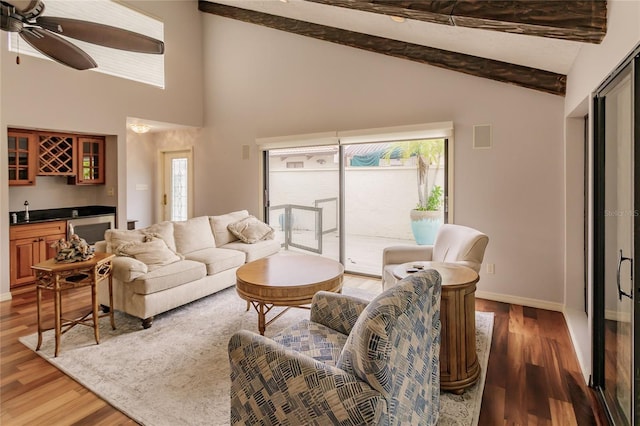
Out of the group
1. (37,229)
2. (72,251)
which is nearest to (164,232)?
(72,251)

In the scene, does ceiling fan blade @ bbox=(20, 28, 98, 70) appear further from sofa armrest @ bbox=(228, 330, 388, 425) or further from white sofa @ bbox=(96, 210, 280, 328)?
sofa armrest @ bbox=(228, 330, 388, 425)

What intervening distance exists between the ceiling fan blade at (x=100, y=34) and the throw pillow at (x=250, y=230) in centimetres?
264

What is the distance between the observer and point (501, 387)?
240 centimetres

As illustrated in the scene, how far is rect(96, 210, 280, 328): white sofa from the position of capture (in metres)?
3.34

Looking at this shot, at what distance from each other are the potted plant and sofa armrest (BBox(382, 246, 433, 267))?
96 centimetres

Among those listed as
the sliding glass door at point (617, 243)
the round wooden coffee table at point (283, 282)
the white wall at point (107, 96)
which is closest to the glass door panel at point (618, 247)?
the sliding glass door at point (617, 243)

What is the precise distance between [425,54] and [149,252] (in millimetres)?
3779

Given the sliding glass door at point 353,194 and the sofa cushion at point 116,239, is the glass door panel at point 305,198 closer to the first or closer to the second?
the sliding glass door at point 353,194

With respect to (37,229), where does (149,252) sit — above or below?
below

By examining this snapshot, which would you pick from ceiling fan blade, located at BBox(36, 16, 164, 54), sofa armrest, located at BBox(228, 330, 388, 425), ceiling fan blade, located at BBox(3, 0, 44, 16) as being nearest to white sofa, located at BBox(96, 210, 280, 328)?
ceiling fan blade, located at BBox(36, 16, 164, 54)

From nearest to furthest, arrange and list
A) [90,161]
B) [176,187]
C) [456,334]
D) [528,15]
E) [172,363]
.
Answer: [528,15], [456,334], [172,363], [90,161], [176,187]

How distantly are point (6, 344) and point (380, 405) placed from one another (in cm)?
338

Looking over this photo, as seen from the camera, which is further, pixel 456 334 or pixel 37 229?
pixel 37 229

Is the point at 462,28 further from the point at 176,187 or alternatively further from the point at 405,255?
the point at 176,187
